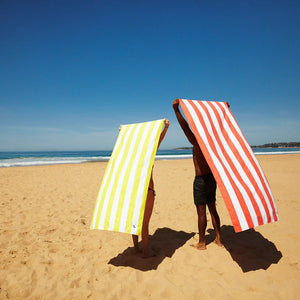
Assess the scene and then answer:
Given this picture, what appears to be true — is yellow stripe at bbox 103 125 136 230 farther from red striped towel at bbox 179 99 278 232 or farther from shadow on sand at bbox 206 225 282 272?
shadow on sand at bbox 206 225 282 272

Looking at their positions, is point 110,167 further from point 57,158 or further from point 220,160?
point 57,158

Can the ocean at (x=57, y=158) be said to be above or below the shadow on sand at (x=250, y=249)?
above

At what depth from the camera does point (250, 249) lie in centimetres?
304

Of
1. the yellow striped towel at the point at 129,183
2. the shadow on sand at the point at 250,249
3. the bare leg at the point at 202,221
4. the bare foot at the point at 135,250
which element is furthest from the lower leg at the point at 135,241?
the shadow on sand at the point at 250,249

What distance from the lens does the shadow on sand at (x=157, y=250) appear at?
2693 millimetres

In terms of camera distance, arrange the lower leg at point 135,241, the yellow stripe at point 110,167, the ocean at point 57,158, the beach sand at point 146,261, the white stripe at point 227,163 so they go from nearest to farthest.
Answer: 1. the beach sand at point 146,261
2. the white stripe at point 227,163
3. the yellow stripe at point 110,167
4. the lower leg at point 135,241
5. the ocean at point 57,158

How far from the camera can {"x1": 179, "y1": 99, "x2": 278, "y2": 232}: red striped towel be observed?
226cm

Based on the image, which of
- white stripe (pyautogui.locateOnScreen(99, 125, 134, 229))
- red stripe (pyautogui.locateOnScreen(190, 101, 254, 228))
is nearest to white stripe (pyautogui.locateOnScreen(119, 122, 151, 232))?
white stripe (pyautogui.locateOnScreen(99, 125, 134, 229))

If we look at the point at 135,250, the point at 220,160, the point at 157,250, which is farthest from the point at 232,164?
the point at 135,250

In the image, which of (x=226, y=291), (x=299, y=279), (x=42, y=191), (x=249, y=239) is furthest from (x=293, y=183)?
(x=42, y=191)

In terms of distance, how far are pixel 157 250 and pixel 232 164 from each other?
73.2 inches

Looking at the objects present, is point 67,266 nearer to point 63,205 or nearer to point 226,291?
point 226,291

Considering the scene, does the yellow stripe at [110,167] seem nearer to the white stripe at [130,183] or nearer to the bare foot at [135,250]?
the white stripe at [130,183]

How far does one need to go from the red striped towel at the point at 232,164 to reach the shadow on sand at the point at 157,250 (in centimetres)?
132
